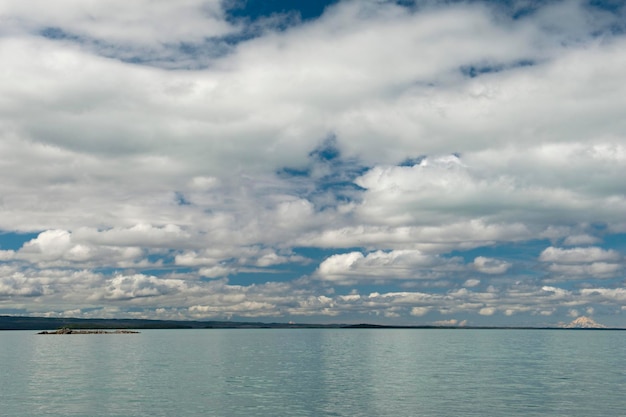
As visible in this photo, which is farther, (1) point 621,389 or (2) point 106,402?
(1) point 621,389

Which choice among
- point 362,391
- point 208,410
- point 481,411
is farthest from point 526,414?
point 208,410

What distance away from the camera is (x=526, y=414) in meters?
73.8

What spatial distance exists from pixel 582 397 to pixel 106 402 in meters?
67.6

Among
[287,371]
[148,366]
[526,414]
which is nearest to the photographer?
[526,414]

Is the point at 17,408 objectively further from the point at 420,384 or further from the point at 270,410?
the point at 420,384

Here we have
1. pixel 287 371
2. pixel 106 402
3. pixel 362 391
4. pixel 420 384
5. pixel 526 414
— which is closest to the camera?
pixel 526 414

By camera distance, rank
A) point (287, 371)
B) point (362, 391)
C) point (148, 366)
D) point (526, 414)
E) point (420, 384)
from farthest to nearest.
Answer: point (148, 366), point (287, 371), point (420, 384), point (362, 391), point (526, 414)

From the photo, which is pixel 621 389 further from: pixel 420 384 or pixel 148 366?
pixel 148 366

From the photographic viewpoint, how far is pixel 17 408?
7769 centimetres

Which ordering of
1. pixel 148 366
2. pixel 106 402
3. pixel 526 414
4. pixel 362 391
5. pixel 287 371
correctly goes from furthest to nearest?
pixel 148 366 → pixel 287 371 → pixel 362 391 → pixel 106 402 → pixel 526 414

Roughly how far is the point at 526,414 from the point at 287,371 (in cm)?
6395

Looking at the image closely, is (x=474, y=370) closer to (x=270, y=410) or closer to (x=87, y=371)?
(x=270, y=410)

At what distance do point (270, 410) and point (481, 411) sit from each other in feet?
86.4

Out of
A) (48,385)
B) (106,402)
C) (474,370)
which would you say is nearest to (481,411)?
(106,402)
